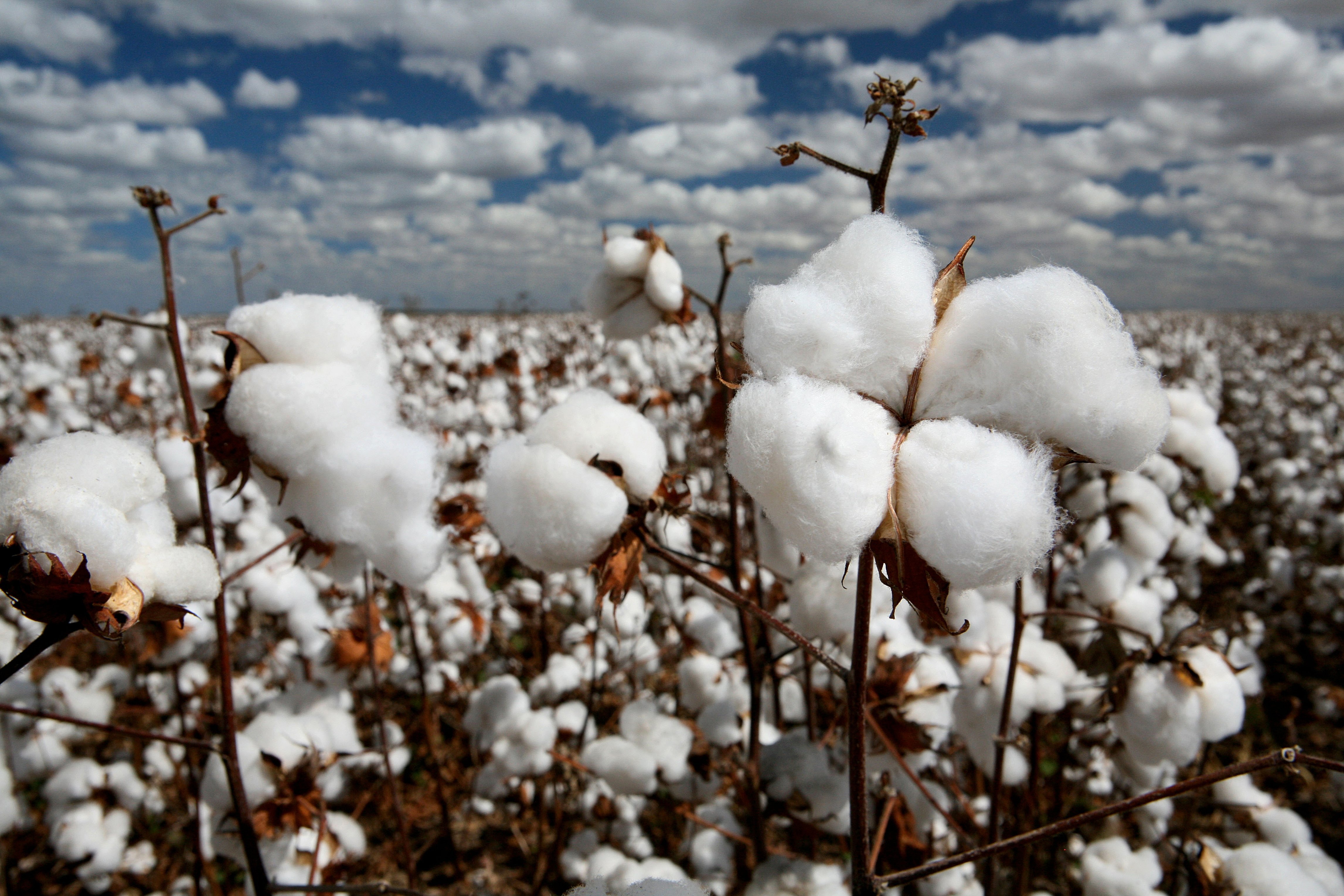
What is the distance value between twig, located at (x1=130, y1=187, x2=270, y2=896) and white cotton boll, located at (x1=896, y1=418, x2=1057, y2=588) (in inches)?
40.9

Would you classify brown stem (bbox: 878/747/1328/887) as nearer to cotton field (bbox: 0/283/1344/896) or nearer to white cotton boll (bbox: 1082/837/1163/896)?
cotton field (bbox: 0/283/1344/896)

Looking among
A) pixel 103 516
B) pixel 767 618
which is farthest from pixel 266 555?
pixel 767 618

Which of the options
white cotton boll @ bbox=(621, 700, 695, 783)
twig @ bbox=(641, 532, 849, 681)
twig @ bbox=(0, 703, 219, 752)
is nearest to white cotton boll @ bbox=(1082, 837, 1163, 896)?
white cotton boll @ bbox=(621, 700, 695, 783)

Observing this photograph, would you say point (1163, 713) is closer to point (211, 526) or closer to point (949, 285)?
point (949, 285)

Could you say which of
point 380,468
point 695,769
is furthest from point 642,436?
point 695,769

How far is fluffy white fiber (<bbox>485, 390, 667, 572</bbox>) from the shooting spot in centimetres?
105

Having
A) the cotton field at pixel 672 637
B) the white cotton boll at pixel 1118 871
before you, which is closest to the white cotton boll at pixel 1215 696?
the cotton field at pixel 672 637

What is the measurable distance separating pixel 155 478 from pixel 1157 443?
1136mm

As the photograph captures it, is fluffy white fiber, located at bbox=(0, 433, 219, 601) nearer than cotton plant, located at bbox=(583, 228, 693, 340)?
Yes

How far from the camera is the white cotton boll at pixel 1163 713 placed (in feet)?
4.89

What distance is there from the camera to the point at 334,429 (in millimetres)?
1129

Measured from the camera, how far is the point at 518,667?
12.8 feet

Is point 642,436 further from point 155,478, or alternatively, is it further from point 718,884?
point 718,884

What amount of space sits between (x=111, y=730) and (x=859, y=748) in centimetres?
107
